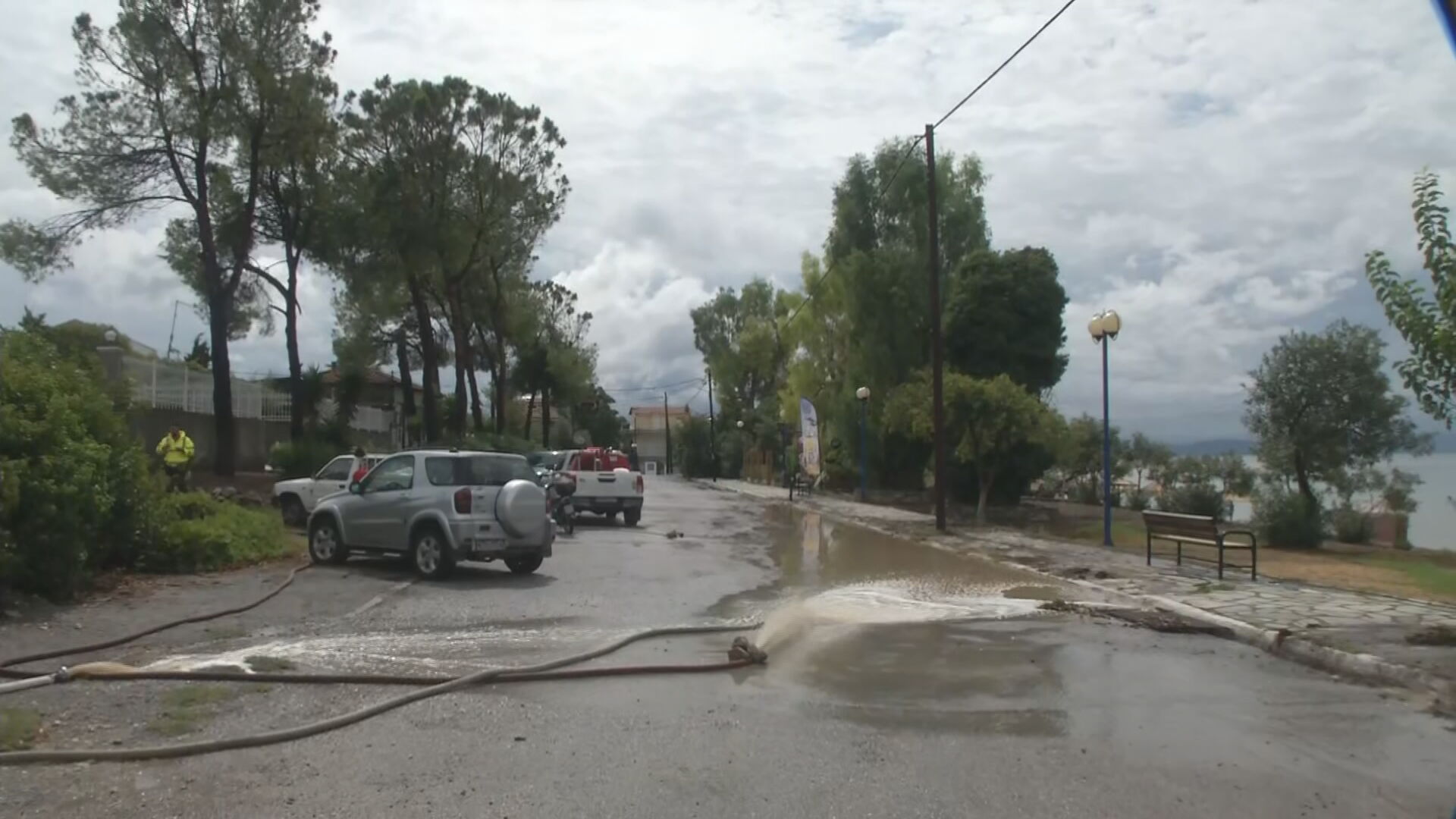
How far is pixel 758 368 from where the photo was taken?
84.5 metres

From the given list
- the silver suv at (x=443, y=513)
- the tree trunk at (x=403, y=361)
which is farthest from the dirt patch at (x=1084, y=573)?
the tree trunk at (x=403, y=361)

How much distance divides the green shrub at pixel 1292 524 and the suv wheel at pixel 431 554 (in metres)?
18.8

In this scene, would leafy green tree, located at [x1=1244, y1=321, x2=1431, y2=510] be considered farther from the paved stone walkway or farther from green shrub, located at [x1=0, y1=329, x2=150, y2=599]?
green shrub, located at [x1=0, y1=329, x2=150, y2=599]

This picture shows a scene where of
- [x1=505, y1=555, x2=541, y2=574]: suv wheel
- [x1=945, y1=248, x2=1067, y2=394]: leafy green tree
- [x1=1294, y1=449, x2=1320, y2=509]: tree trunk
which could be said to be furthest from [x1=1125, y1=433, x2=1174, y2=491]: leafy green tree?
[x1=505, y1=555, x2=541, y2=574]: suv wheel

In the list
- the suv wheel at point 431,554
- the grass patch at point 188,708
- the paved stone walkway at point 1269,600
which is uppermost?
the suv wheel at point 431,554

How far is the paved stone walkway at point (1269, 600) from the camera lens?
10430 mm

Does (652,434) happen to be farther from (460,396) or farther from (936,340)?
(936,340)

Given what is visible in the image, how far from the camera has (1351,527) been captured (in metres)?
28.8

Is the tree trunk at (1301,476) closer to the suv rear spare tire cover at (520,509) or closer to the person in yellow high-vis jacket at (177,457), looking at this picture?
the suv rear spare tire cover at (520,509)

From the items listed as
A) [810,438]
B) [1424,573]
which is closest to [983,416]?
[1424,573]

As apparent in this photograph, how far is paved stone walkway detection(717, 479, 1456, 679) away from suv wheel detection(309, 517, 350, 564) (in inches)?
402

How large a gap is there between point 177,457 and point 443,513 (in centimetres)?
826

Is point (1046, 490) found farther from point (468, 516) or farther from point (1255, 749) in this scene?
point (1255, 749)

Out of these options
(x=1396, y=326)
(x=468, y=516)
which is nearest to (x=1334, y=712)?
(x=1396, y=326)
